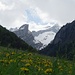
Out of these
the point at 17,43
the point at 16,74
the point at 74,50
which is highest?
the point at 17,43

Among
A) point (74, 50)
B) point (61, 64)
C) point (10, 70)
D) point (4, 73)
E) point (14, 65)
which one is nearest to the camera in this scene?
point (4, 73)

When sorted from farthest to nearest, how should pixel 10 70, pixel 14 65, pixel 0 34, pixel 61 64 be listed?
1. pixel 0 34
2. pixel 61 64
3. pixel 14 65
4. pixel 10 70

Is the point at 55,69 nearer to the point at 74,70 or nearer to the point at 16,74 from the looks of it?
the point at 74,70

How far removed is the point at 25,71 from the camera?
6090 mm

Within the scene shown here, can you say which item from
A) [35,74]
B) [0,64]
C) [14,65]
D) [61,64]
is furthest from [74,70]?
[61,64]

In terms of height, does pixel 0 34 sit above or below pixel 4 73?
above

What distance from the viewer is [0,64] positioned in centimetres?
744

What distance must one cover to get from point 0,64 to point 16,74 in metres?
1.62

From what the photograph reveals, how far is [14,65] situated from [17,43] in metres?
57.7

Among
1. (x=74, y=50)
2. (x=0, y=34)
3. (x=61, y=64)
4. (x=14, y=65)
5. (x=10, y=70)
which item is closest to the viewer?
(x=10, y=70)

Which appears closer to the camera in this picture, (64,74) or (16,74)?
(16,74)

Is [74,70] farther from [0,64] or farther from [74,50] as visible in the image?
[0,64]

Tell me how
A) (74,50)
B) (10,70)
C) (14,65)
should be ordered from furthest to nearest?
(74,50)
(14,65)
(10,70)

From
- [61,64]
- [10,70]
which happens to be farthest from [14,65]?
[61,64]
